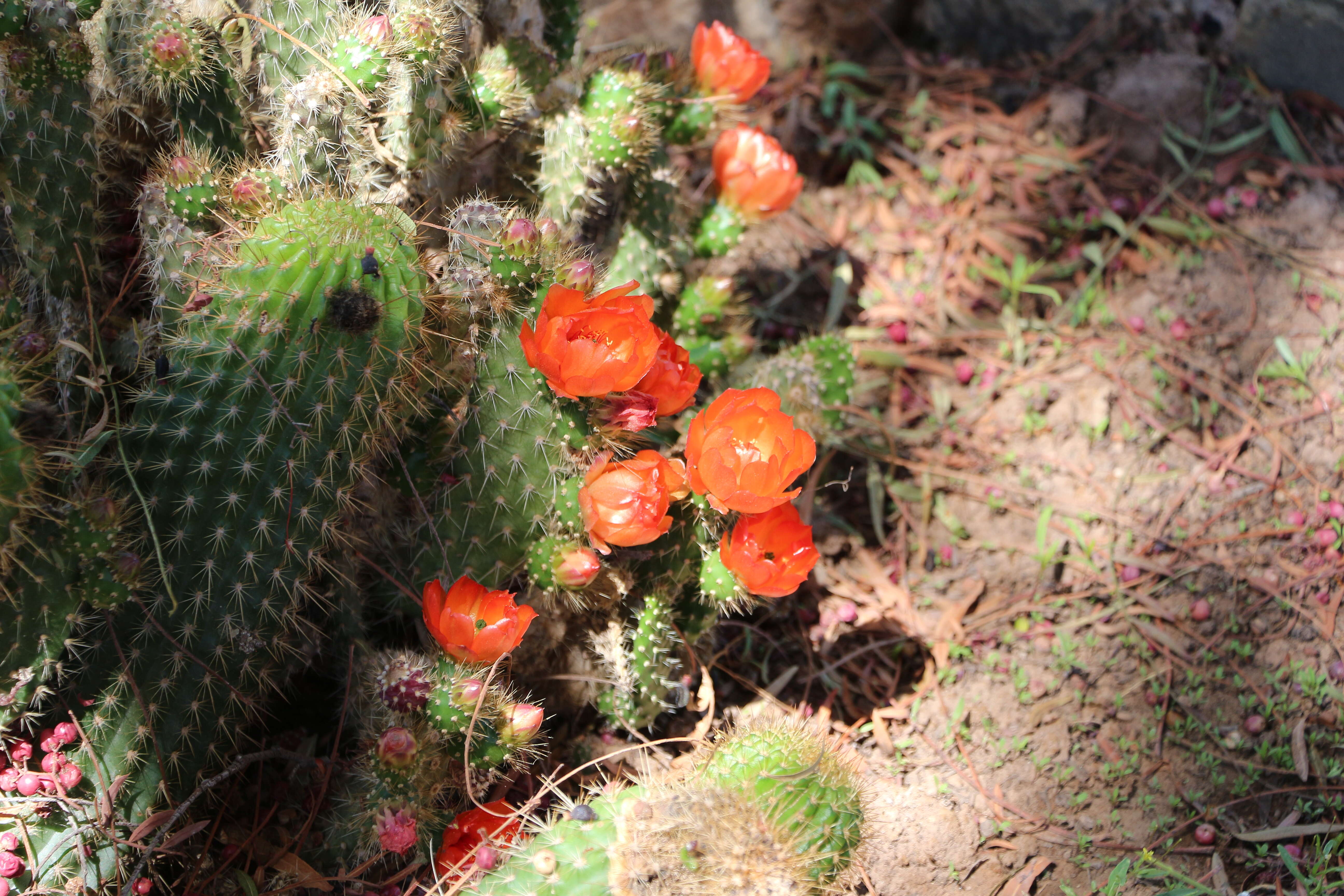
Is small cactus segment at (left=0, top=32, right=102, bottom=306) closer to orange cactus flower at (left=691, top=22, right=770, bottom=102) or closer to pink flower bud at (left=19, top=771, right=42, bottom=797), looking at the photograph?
pink flower bud at (left=19, top=771, right=42, bottom=797)

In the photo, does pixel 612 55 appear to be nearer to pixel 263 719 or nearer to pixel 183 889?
pixel 263 719

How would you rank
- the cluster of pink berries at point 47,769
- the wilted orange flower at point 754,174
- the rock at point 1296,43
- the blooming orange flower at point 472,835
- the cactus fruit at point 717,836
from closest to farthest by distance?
the cactus fruit at point 717,836 < the cluster of pink berries at point 47,769 < the blooming orange flower at point 472,835 < the wilted orange flower at point 754,174 < the rock at point 1296,43

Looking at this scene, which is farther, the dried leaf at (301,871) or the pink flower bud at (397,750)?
the dried leaf at (301,871)

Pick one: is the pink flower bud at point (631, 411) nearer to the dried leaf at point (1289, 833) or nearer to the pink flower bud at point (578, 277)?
the pink flower bud at point (578, 277)

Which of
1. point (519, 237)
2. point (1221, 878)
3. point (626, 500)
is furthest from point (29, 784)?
point (1221, 878)

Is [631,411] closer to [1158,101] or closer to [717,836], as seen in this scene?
[717,836]

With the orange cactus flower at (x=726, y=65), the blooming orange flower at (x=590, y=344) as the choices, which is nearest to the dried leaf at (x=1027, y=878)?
the blooming orange flower at (x=590, y=344)

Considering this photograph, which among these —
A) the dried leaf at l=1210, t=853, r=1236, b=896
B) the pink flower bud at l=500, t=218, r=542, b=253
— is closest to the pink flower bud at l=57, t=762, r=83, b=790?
the pink flower bud at l=500, t=218, r=542, b=253
